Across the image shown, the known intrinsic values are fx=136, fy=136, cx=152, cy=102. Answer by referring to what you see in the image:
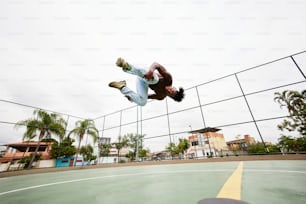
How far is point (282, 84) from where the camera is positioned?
548 centimetres

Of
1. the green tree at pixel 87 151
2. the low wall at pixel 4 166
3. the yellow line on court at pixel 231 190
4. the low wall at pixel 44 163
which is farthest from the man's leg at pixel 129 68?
the low wall at pixel 4 166

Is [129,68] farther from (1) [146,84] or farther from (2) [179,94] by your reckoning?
(2) [179,94]

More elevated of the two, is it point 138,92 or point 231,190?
point 138,92

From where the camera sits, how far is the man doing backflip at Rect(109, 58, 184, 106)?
2090 mm

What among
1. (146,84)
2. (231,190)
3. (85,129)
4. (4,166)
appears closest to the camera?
(231,190)

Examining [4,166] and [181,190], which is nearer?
[181,190]

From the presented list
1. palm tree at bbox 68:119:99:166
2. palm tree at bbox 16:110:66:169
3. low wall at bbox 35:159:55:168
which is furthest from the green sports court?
low wall at bbox 35:159:55:168

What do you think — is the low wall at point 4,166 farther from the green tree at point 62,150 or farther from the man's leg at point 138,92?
the man's leg at point 138,92

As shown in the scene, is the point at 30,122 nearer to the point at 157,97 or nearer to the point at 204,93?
the point at 157,97

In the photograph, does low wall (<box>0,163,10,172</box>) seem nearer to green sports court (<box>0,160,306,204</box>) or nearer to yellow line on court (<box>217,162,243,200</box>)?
green sports court (<box>0,160,306,204</box>)

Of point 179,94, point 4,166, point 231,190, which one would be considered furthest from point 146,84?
point 4,166

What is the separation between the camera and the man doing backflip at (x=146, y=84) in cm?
209

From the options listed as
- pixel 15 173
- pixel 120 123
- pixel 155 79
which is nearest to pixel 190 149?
pixel 120 123

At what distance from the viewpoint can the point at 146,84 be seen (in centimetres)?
243
